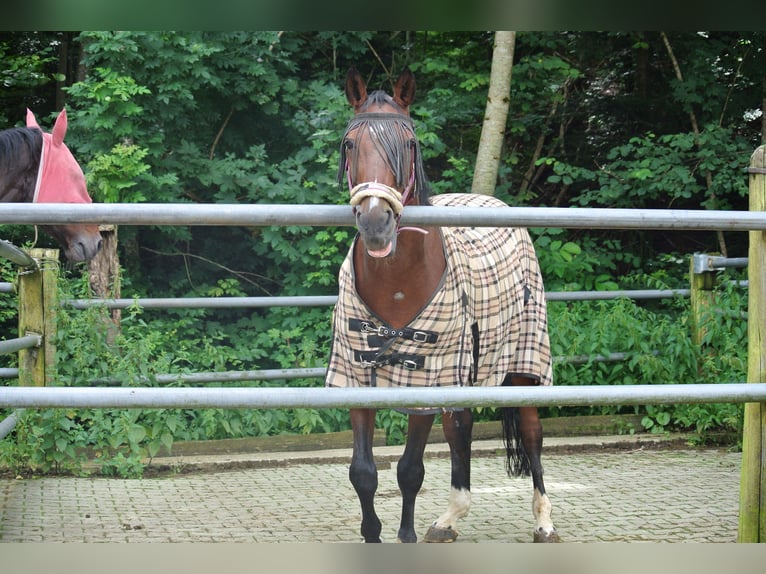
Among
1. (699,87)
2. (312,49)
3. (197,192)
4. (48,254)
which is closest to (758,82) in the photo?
(699,87)

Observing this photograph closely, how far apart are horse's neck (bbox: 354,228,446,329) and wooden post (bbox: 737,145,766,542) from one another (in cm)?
112

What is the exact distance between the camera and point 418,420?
3.44m

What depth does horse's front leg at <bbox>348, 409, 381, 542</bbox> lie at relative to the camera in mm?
3205

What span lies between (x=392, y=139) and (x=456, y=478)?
1.78 meters

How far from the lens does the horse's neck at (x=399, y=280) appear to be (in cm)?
306

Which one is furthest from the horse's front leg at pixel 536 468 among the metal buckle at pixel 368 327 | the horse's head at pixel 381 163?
the horse's head at pixel 381 163

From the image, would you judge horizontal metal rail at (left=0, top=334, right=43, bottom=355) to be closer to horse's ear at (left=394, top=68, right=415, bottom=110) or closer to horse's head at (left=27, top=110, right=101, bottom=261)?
horse's head at (left=27, top=110, right=101, bottom=261)

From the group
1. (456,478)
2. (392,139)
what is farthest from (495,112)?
(392,139)

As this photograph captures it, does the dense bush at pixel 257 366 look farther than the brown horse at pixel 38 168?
Yes

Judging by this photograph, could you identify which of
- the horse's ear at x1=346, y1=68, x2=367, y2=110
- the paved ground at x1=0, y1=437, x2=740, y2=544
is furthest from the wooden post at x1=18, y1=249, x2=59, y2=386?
the horse's ear at x1=346, y1=68, x2=367, y2=110

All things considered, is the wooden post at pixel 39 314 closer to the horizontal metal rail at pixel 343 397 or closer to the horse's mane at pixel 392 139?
the horse's mane at pixel 392 139

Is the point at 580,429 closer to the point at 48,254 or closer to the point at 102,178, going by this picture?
the point at 48,254

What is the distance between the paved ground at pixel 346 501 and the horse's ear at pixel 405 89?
1958 millimetres

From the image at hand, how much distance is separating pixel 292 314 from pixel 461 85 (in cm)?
285
